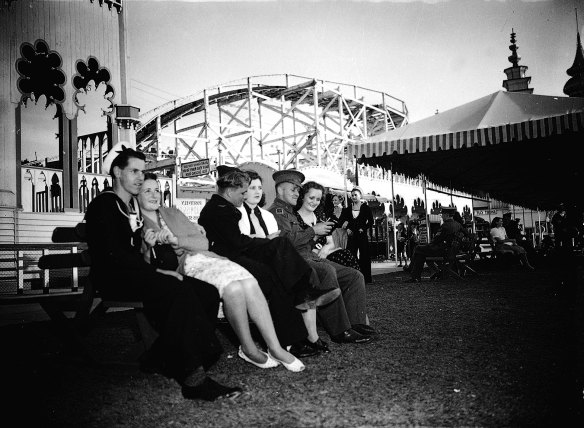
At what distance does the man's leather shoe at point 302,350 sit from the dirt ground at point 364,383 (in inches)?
2.5

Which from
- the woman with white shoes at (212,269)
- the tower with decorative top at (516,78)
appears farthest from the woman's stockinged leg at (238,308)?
the tower with decorative top at (516,78)

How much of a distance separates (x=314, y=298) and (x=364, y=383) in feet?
2.47

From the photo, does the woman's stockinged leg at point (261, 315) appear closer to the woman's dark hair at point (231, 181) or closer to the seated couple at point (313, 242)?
the seated couple at point (313, 242)

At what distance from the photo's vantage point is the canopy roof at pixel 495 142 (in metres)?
7.24

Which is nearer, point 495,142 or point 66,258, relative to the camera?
point 66,258

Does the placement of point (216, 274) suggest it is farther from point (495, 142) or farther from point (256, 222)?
point (495, 142)

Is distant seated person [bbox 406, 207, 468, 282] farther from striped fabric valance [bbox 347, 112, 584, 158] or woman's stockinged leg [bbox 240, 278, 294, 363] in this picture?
woman's stockinged leg [bbox 240, 278, 294, 363]

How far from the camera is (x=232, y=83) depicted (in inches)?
1036

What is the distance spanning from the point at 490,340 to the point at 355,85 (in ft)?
90.0

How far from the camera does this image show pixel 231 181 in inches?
131

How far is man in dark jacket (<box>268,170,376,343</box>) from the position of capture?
3.61m

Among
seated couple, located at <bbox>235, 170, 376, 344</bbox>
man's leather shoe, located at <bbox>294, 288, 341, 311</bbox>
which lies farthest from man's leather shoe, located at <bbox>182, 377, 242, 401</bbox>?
seated couple, located at <bbox>235, 170, 376, 344</bbox>

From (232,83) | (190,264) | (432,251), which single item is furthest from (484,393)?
(232,83)

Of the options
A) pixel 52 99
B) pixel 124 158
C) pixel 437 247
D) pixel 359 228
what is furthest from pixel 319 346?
pixel 52 99
